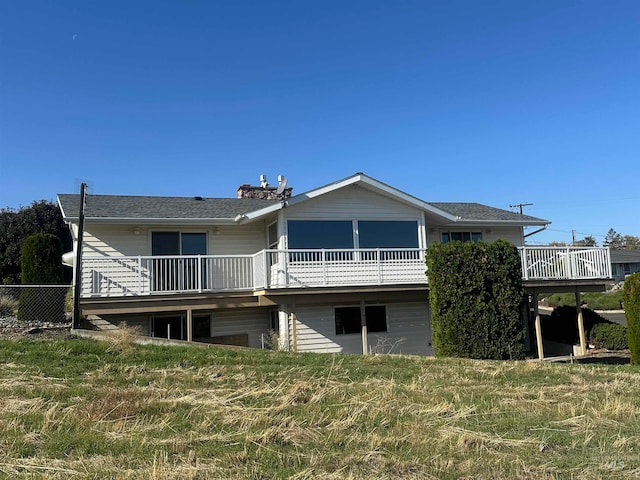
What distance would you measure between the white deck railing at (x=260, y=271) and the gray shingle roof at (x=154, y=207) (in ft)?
4.83

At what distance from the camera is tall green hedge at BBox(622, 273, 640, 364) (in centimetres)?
1202

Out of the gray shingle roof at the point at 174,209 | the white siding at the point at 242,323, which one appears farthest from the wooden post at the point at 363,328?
the gray shingle roof at the point at 174,209

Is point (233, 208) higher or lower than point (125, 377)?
higher

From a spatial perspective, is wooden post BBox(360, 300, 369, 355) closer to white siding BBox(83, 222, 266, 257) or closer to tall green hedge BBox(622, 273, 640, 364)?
white siding BBox(83, 222, 266, 257)

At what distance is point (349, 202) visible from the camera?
54.6 feet

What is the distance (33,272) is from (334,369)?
12.4 metres

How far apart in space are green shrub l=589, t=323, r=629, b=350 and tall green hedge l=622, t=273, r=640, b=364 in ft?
18.3

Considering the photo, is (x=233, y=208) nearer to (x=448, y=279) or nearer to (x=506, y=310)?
(x=448, y=279)

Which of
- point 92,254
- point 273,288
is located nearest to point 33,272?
point 92,254

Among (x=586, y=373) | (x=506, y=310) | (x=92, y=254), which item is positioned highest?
(x=92, y=254)

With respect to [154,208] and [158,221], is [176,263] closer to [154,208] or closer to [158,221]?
[158,221]

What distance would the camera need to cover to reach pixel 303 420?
555 cm

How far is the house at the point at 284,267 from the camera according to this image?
570 inches

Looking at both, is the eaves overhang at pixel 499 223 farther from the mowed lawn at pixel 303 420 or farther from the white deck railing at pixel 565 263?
the mowed lawn at pixel 303 420
